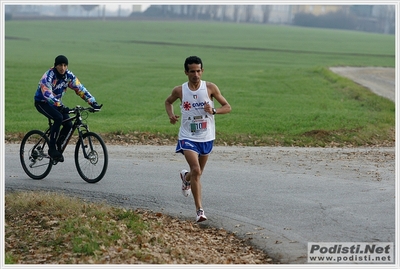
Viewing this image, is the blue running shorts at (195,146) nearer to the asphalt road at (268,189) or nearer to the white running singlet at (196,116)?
the white running singlet at (196,116)

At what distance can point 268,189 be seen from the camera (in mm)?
12188

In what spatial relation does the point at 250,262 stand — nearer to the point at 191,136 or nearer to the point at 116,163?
the point at 191,136

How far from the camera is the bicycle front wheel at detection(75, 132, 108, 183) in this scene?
41.3ft

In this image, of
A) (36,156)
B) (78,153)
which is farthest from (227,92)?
(78,153)

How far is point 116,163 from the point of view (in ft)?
48.2

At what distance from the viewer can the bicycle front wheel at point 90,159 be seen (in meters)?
12.6

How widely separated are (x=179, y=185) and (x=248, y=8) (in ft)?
537

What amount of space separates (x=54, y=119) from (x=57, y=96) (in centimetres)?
38

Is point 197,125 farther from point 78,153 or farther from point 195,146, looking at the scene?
point 78,153

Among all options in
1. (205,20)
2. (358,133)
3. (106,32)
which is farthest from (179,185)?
(205,20)

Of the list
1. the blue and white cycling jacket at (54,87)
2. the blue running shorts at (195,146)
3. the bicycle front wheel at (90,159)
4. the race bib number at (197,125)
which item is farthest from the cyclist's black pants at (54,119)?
the race bib number at (197,125)

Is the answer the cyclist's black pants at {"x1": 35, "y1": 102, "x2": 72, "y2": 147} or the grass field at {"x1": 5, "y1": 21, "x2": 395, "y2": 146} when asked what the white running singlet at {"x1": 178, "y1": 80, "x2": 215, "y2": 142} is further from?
the grass field at {"x1": 5, "y1": 21, "x2": 395, "y2": 146}

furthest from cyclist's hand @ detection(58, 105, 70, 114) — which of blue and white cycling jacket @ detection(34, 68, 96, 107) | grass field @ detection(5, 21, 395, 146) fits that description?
grass field @ detection(5, 21, 395, 146)

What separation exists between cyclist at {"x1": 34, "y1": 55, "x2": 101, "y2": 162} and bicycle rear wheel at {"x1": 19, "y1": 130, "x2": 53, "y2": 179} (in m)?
0.20
